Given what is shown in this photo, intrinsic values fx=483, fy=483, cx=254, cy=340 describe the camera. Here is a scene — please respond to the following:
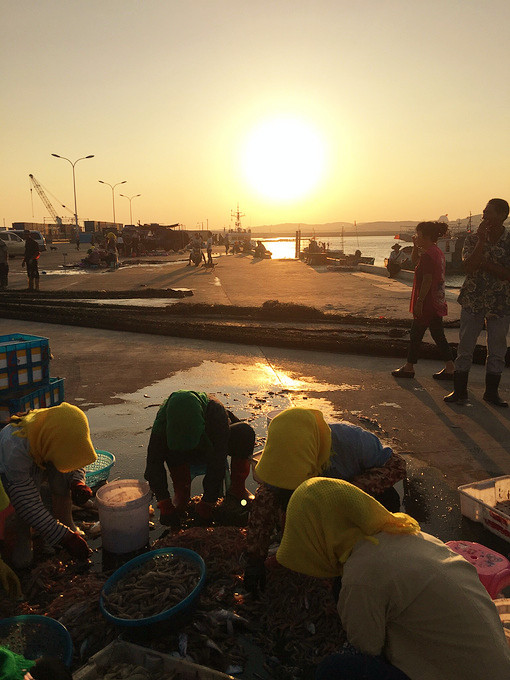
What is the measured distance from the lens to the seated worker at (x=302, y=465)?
2730 mm

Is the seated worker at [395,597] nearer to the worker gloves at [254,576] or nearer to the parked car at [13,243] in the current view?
the worker gloves at [254,576]

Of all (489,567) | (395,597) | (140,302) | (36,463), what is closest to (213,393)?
(36,463)

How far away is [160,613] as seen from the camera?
2.46m

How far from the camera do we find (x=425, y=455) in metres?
4.66

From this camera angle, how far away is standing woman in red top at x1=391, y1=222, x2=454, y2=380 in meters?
6.51

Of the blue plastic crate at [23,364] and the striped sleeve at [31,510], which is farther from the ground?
the blue plastic crate at [23,364]

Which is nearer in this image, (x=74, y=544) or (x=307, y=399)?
(x=74, y=544)

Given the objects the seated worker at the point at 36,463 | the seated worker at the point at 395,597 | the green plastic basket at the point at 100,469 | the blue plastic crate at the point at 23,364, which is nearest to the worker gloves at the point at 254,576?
the seated worker at the point at 395,597

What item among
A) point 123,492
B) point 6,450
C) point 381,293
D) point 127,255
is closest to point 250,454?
point 123,492

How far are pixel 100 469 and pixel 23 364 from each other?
Result: 1.40 meters

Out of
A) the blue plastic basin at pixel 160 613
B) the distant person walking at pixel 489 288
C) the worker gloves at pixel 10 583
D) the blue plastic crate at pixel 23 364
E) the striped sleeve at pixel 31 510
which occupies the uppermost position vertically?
the distant person walking at pixel 489 288

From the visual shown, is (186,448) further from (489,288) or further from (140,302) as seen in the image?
(140,302)

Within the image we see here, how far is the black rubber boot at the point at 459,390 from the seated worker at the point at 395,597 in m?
4.31

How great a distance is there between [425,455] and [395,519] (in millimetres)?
2911
